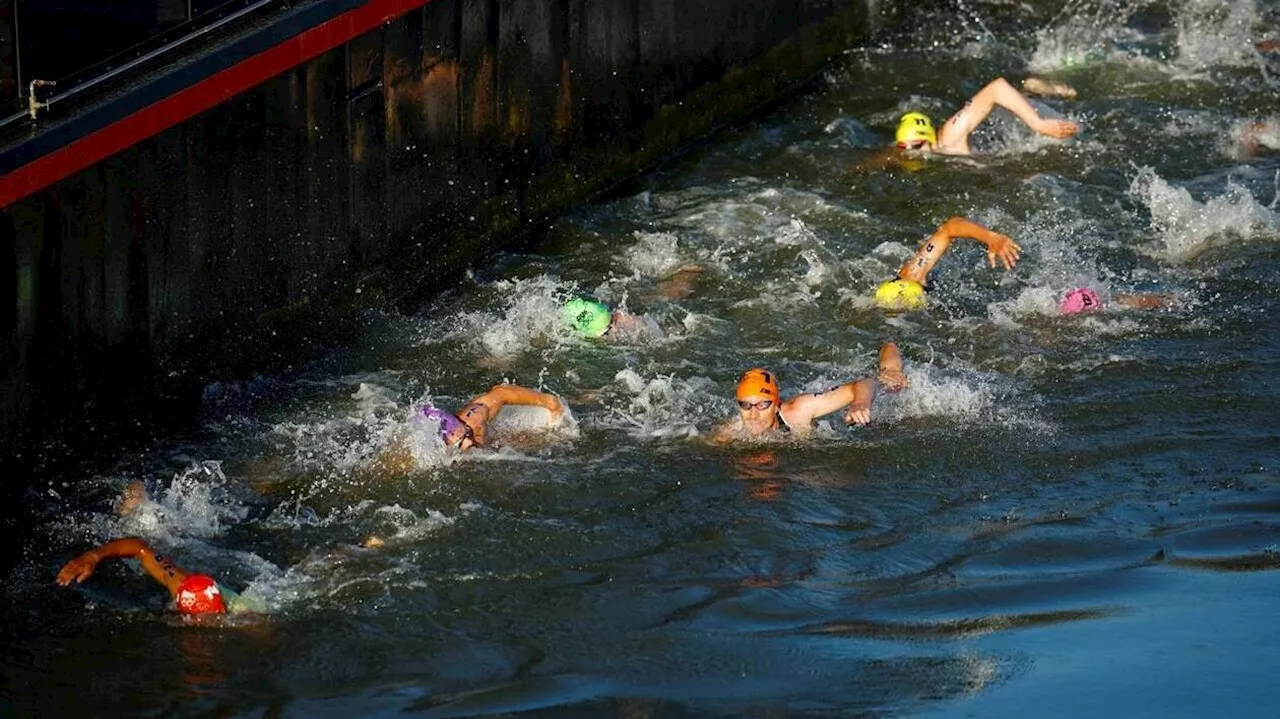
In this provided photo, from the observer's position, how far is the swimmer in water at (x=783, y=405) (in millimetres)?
12594

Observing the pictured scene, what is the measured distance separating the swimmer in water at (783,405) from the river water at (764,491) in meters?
0.15

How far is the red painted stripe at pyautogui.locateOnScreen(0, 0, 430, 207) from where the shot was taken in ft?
36.4

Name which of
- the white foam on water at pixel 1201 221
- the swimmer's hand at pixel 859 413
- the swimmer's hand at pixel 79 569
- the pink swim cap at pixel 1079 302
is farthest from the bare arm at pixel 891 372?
the swimmer's hand at pixel 79 569

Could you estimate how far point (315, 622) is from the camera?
33.6 ft

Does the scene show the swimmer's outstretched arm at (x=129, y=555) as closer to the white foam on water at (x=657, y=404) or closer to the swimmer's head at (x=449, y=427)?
the swimmer's head at (x=449, y=427)

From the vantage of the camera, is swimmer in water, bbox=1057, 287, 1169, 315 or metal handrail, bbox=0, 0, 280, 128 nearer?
metal handrail, bbox=0, 0, 280, 128

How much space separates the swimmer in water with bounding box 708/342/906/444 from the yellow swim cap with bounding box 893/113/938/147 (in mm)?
5359

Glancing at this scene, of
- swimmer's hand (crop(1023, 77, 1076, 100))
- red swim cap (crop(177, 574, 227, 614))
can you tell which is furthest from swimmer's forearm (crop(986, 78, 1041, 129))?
red swim cap (crop(177, 574, 227, 614))

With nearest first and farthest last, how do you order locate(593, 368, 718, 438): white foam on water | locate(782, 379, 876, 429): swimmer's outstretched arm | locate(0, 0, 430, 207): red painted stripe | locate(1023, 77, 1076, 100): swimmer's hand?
locate(0, 0, 430, 207): red painted stripe → locate(782, 379, 876, 429): swimmer's outstretched arm → locate(593, 368, 718, 438): white foam on water → locate(1023, 77, 1076, 100): swimmer's hand

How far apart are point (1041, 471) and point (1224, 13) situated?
38.0ft

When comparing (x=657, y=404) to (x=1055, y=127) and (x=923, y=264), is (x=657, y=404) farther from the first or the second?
(x=1055, y=127)

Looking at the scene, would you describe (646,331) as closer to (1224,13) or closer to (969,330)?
(969,330)

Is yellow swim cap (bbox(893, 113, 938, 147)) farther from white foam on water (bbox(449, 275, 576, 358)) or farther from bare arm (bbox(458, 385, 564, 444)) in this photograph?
bare arm (bbox(458, 385, 564, 444))

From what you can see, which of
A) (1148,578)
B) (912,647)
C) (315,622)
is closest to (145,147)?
(315,622)
